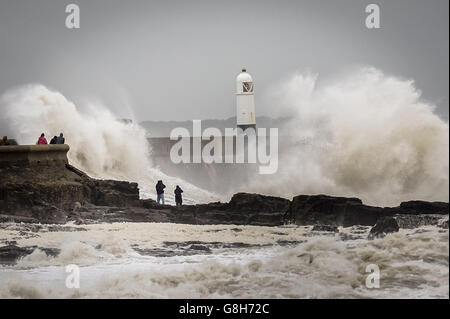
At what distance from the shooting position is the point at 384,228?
14.3 m

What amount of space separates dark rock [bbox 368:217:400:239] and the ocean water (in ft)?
0.48

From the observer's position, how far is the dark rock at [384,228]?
14.2 metres

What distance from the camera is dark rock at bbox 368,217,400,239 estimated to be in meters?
14.2

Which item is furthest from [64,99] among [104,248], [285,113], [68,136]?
[104,248]

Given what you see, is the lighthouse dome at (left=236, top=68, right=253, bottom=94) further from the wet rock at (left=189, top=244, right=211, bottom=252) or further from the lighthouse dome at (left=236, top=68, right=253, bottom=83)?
the wet rock at (left=189, top=244, right=211, bottom=252)

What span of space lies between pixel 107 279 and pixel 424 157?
4.55m

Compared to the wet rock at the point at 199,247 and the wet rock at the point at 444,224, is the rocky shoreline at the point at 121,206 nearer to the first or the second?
the wet rock at the point at 199,247

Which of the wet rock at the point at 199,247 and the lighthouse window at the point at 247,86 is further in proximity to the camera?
the lighthouse window at the point at 247,86

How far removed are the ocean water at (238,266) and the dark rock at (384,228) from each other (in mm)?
147

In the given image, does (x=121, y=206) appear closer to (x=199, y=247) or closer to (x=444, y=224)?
(x=199, y=247)

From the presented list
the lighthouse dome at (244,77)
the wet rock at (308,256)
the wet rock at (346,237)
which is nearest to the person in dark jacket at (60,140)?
the lighthouse dome at (244,77)

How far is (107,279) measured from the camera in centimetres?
1295

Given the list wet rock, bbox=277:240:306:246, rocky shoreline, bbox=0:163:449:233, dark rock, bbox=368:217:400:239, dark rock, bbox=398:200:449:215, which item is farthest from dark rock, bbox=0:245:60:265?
dark rock, bbox=398:200:449:215
